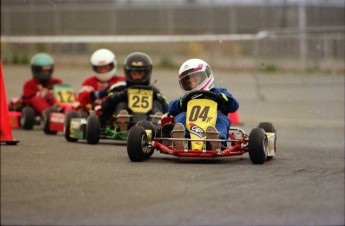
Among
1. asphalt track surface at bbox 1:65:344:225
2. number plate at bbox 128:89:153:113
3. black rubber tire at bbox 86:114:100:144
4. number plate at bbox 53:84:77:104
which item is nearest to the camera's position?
asphalt track surface at bbox 1:65:344:225

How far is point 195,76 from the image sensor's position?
1065 centimetres

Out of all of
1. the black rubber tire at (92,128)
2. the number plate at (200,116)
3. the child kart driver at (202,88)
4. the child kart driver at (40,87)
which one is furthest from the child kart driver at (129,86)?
the child kart driver at (40,87)

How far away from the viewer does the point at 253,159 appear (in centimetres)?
1028

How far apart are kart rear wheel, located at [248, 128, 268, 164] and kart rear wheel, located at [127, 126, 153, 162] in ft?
3.40

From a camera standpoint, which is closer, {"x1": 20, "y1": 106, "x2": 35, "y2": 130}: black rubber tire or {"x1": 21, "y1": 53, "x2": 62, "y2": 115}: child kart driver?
{"x1": 20, "y1": 106, "x2": 35, "y2": 130}: black rubber tire

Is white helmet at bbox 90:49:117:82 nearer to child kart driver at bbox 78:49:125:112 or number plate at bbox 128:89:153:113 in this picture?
child kart driver at bbox 78:49:125:112

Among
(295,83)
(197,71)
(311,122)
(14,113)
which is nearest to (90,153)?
(197,71)

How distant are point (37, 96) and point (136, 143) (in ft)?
22.5

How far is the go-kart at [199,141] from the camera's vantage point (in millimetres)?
10156

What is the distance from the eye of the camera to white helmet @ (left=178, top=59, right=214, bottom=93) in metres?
10.6

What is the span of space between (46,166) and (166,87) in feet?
55.0

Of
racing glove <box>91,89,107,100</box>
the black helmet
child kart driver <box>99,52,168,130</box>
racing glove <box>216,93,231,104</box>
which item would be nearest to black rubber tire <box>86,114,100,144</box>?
child kart driver <box>99,52,168,130</box>

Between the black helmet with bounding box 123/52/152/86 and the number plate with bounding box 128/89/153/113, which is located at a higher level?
the black helmet with bounding box 123/52/152/86

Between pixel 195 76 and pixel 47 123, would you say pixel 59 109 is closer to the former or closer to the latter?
pixel 47 123
